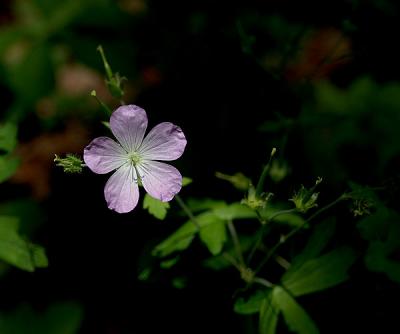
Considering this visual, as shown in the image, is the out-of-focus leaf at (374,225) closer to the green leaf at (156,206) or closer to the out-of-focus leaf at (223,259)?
the out-of-focus leaf at (223,259)

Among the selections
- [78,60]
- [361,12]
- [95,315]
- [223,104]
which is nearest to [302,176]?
[223,104]

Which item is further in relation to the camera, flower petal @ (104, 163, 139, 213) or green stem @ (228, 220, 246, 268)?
green stem @ (228, 220, 246, 268)

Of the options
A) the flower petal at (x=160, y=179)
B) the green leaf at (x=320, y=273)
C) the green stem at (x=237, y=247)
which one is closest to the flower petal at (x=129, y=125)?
the flower petal at (x=160, y=179)

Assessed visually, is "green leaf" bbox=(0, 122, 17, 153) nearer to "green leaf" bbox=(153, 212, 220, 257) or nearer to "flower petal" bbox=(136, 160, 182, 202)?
"flower petal" bbox=(136, 160, 182, 202)

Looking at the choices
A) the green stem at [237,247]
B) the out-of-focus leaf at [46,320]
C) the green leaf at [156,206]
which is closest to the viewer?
the green leaf at [156,206]

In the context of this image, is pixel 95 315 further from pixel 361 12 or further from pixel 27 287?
pixel 361 12

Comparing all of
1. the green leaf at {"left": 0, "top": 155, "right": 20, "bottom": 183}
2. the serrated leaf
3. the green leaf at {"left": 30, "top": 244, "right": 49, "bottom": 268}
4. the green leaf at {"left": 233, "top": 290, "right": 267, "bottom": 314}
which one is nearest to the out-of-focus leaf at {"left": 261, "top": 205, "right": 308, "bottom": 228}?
the serrated leaf
